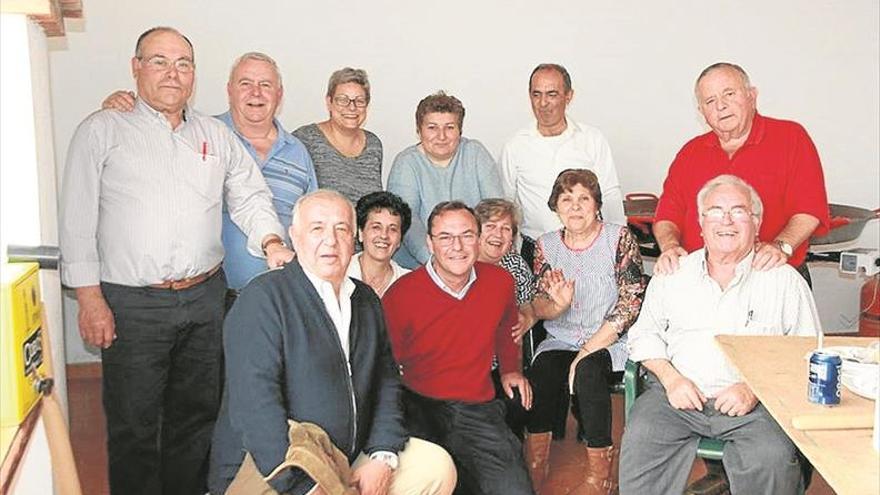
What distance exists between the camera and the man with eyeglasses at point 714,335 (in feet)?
9.05

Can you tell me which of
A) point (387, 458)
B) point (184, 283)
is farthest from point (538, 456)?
point (184, 283)

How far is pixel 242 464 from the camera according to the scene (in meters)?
2.46

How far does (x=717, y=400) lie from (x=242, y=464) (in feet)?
4.40

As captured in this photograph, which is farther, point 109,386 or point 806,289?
point 109,386

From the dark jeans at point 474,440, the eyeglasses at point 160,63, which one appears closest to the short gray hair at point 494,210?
the dark jeans at point 474,440

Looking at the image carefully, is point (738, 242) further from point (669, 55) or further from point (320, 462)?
point (669, 55)

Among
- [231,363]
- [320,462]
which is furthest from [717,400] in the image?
[231,363]

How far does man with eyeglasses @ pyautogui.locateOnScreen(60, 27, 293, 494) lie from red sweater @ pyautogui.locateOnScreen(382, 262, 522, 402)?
0.45 metres

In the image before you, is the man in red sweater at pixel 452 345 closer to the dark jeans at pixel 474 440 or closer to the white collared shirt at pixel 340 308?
the dark jeans at pixel 474 440

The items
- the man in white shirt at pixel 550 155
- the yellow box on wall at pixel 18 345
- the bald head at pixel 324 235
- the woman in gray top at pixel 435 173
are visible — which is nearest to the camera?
the yellow box on wall at pixel 18 345

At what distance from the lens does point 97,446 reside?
3848 mm

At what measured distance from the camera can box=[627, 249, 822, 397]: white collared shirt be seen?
2766 millimetres

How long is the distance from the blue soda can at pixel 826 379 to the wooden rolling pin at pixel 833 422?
0.34 ft

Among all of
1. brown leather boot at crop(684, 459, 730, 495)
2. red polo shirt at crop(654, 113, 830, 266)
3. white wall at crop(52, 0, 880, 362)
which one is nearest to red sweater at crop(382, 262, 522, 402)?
brown leather boot at crop(684, 459, 730, 495)
